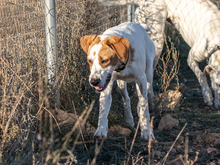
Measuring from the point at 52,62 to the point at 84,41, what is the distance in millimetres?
737

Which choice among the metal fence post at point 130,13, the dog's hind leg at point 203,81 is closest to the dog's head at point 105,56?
the dog's hind leg at point 203,81

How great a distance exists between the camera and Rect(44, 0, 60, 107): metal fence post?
3.30m

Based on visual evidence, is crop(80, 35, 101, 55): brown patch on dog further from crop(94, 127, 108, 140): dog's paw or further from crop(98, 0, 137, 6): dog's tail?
crop(98, 0, 137, 6): dog's tail

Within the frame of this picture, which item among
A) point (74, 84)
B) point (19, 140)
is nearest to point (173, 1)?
point (74, 84)

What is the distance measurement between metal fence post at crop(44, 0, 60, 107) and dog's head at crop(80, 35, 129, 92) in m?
0.83

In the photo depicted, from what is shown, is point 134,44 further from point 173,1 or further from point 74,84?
point 173,1

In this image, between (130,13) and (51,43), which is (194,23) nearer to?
(130,13)

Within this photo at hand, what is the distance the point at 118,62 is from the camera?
9.11 feet

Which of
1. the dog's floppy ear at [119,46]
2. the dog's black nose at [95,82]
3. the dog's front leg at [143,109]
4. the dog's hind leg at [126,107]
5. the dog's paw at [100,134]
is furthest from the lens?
the dog's hind leg at [126,107]

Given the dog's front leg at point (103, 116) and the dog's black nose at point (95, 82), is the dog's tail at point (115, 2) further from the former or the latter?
the dog's black nose at point (95, 82)

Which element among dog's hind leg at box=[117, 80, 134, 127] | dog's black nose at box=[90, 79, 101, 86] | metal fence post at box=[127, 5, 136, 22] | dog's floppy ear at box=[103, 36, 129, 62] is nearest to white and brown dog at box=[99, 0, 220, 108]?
metal fence post at box=[127, 5, 136, 22]

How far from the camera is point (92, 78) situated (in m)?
2.52

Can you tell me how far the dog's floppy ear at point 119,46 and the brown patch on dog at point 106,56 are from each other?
4 cm

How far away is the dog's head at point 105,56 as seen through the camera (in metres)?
2.57
